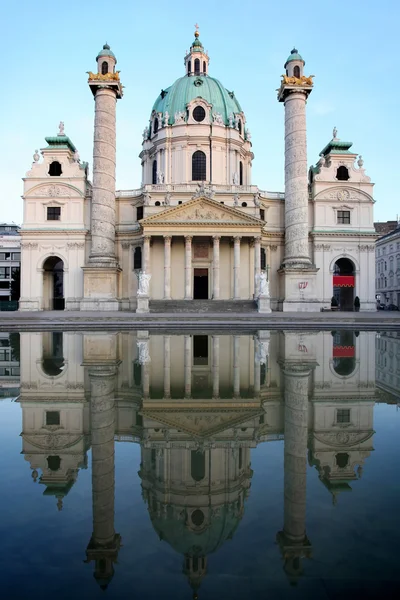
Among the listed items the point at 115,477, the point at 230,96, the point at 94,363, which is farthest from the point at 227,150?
the point at 115,477

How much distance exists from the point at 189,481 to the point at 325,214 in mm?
50017

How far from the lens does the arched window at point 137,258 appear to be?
167 feet

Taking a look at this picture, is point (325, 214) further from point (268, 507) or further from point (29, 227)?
point (268, 507)

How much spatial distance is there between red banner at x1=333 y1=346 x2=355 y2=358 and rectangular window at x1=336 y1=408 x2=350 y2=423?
7.24 metres

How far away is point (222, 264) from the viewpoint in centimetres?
4950

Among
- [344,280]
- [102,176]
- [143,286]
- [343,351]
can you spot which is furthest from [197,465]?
[344,280]

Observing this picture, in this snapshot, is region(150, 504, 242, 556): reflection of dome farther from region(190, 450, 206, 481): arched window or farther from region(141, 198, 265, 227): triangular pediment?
region(141, 198, 265, 227): triangular pediment

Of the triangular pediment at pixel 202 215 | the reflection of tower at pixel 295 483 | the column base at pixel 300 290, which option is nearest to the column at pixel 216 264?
the triangular pediment at pixel 202 215

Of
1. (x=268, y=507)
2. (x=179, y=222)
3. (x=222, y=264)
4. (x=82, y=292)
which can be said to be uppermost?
(x=179, y=222)

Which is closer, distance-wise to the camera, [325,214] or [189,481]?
[189,481]

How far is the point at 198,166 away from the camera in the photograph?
5600 centimetres

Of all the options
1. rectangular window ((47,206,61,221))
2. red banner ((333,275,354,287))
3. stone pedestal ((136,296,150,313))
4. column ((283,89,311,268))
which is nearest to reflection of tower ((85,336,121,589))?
stone pedestal ((136,296,150,313))

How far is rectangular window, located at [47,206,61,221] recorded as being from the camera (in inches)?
1966

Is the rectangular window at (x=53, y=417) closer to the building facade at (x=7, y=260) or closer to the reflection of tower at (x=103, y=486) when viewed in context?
the reflection of tower at (x=103, y=486)
